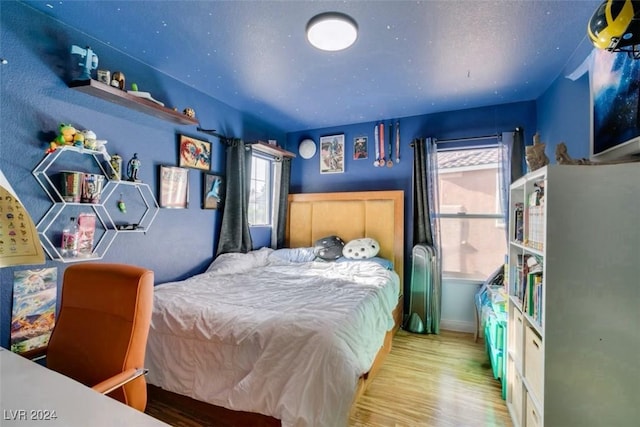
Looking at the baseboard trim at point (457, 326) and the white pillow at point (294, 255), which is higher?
the white pillow at point (294, 255)

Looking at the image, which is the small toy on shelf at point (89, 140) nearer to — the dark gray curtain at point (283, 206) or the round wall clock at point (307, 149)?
the dark gray curtain at point (283, 206)

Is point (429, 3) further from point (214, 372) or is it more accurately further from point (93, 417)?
point (214, 372)

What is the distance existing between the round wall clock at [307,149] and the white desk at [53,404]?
3.66 meters

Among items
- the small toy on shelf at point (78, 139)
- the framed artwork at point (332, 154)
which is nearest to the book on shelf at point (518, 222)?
the framed artwork at point (332, 154)

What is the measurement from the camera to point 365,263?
121 inches

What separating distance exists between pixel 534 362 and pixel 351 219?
2533 millimetres

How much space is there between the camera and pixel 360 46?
6.84ft

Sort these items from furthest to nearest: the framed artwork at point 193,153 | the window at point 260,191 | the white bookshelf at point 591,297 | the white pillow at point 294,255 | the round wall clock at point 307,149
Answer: the round wall clock at point 307,149 → the window at point 260,191 → the white pillow at point 294,255 → the framed artwork at point 193,153 → the white bookshelf at point 591,297

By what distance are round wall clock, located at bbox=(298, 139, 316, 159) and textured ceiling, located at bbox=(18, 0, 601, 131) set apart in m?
1.11

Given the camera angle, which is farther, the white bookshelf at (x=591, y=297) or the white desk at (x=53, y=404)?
the white bookshelf at (x=591, y=297)

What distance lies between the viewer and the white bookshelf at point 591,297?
3.64ft

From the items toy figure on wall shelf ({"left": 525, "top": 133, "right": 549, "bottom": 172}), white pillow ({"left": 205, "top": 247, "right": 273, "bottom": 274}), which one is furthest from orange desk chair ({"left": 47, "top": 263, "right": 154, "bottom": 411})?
toy figure on wall shelf ({"left": 525, "top": 133, "right": 549, "bottom": 172})

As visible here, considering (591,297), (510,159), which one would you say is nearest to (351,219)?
(510,159)

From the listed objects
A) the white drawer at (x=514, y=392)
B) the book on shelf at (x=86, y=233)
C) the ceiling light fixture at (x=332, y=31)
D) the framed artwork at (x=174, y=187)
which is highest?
the ceiling light fixture at (x=332, y=31)
